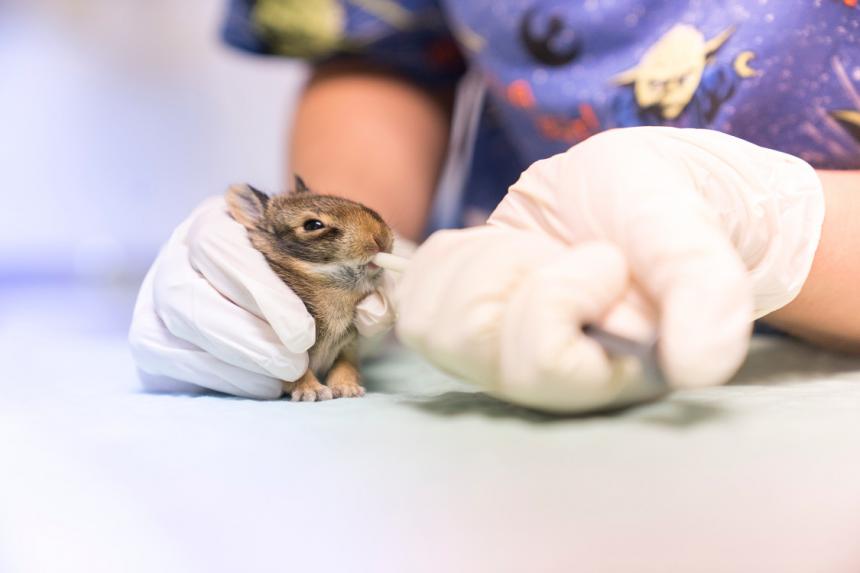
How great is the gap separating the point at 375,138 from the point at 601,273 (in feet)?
2.64

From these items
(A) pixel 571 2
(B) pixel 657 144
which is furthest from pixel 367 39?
(B) pixel 657 144

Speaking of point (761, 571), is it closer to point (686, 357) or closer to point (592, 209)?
point (686, 357)

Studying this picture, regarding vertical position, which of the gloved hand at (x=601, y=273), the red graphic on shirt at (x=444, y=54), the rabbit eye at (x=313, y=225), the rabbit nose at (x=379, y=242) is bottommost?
the rabbit nose at (x=379, y=242)

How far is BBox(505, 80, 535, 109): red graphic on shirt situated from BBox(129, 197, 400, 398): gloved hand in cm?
40

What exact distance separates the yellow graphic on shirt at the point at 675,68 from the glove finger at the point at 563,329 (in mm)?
366

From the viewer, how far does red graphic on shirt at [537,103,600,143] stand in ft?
2.77

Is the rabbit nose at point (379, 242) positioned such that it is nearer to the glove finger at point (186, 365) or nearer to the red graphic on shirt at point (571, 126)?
the glove finger at point (186, 365)

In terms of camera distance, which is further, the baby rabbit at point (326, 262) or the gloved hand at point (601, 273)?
the baby rabbit at point (326, 262)

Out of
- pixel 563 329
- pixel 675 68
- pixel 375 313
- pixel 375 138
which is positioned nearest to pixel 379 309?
pixel 375 313

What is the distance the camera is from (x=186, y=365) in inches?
23.2

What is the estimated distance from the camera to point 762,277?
20.6 inches

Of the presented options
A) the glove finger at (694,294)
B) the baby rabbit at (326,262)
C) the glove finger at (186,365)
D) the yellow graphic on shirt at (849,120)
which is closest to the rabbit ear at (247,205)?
the baby rabbit at (326,262)

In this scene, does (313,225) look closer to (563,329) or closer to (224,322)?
(224,322)

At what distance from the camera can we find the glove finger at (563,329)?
1.27 ft
